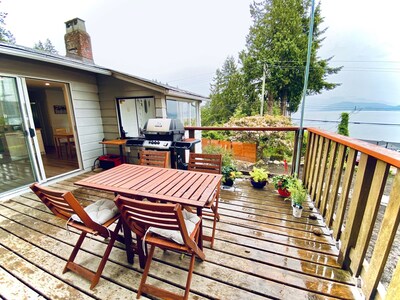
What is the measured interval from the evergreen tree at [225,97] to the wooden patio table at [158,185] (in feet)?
42.2

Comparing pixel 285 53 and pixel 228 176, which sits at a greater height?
pixel 285 53

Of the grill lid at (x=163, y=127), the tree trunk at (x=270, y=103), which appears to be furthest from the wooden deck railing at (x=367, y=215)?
the tree trunk at (x=270, y=103)

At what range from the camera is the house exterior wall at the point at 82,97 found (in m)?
3.24

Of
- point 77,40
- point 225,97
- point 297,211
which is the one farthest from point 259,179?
point 225,97

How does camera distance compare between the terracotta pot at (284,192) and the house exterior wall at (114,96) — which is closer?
the terracotta pot at (284,192)

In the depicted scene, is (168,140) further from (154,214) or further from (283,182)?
(154,214)

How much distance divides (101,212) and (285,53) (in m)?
14.0

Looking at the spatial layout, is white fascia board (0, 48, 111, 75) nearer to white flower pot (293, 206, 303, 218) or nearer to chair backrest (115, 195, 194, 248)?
chair backrest (115, 195, 194, 248)

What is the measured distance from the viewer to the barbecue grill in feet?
10.8

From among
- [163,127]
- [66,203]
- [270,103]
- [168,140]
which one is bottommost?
[66,203]

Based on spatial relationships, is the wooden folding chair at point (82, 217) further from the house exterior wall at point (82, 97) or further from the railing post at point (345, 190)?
the house exterior wall at point (82, 97)

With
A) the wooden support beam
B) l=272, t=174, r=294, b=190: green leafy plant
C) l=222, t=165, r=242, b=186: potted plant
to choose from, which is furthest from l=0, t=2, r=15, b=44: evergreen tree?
the wooden support beam

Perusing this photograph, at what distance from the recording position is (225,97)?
17547 millimetres

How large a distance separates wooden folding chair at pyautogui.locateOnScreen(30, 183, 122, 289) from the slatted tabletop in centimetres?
23
